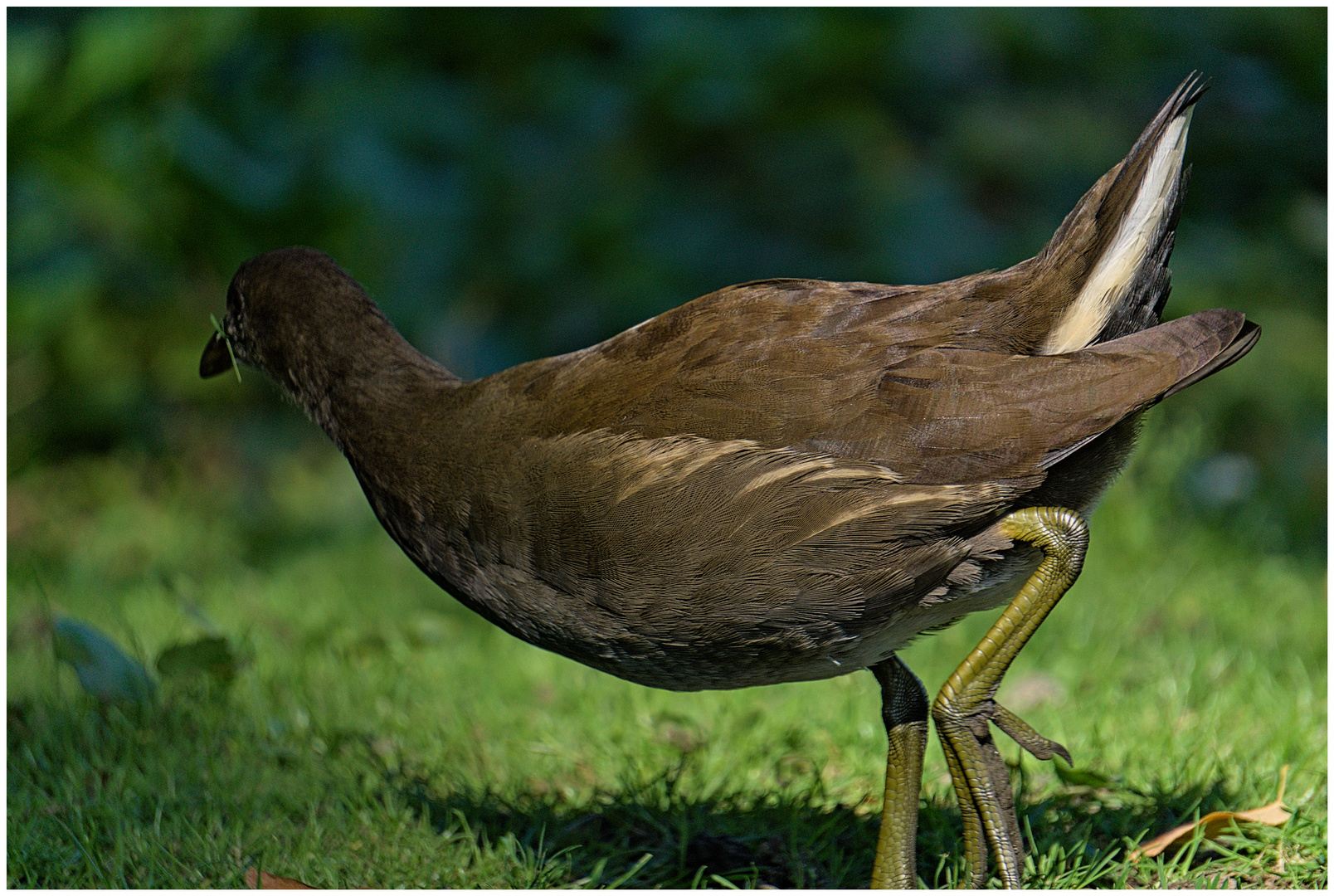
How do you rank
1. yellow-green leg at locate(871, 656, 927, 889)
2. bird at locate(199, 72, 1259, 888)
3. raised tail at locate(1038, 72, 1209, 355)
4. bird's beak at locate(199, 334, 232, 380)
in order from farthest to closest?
bird's beak at locate(199, 334, 232, 380) < yellow-green leg at locate(871, 656, 927, 889) < raised tail at locate(1038, 72, 1209, 355) < bird at locate(199, 72, 1259, 888)

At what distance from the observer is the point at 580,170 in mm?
5793

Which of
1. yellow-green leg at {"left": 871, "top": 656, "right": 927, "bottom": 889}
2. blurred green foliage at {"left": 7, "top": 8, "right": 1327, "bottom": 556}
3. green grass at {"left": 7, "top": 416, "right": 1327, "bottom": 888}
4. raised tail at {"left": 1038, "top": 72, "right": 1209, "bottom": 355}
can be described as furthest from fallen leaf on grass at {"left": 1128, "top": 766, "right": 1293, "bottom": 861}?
blurred green foliage at {"left": 7, "top": 8, "right": 1327, "bottom": 556}

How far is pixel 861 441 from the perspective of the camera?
7.24 ft

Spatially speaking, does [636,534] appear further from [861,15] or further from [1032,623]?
[861,15]

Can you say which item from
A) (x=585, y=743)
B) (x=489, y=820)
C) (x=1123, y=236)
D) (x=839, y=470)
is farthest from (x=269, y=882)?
(x=1123, y=236)

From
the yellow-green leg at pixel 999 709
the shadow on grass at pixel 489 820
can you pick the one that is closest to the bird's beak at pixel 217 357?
the shadow on grass at pixel 489 820

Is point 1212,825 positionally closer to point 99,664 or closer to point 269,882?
point 269,882

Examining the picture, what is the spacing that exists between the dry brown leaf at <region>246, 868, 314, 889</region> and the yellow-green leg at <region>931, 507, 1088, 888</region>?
1.29 metres

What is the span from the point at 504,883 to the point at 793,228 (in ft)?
12.9

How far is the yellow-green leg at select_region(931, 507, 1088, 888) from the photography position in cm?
222

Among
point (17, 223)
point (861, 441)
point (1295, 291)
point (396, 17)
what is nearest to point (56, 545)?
point (17, 223)

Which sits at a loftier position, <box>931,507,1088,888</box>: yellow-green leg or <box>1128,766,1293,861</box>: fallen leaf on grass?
<box>931,507,1088,888</box>: yellow-green leg

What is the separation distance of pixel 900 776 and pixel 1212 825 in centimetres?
64

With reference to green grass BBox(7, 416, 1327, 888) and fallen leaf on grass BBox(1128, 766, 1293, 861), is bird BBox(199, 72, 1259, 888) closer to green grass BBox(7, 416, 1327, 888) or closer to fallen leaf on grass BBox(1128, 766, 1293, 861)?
fallen leaf on grass BBox(1128, 766, 1293, 861)
